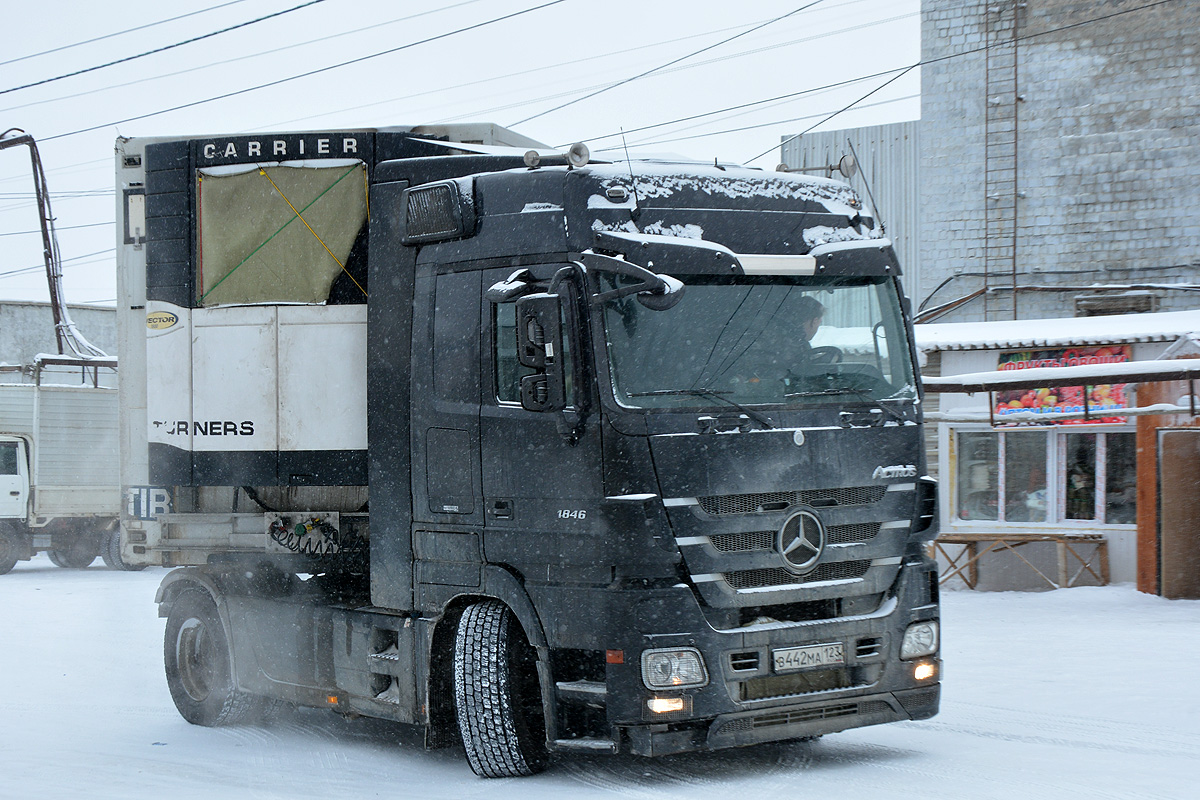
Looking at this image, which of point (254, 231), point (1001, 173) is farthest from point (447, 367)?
point (1001, 173)

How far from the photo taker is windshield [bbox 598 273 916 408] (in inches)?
259

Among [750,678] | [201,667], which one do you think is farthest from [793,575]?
[201,667]

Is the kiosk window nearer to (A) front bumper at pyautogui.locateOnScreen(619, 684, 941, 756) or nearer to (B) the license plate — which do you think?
(A) front bumper at pyautogui.locateOnScreen(619, 684, 941, 756)

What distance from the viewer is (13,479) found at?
23.6m

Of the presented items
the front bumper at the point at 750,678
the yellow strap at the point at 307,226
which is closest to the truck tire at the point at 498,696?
the front bumper at the point at 750,678

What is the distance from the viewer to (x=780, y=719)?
671 cm

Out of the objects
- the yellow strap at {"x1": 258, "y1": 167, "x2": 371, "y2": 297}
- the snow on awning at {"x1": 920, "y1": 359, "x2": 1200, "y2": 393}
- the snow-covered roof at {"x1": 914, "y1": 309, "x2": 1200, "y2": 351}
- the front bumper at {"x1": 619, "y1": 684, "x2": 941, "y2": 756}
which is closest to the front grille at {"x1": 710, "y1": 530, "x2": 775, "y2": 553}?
the front bumper at {"x1": 619, "y1": 684, "x2": 941, "y2": 756}

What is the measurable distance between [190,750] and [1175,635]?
8.64 meters

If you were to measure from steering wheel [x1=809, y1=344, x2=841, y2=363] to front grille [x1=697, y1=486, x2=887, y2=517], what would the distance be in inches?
26.7

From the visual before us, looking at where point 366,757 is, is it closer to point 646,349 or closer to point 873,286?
point 646,349

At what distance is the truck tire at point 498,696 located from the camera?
23.0ft

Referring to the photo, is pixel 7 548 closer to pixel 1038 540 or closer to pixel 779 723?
pixel 1038 540

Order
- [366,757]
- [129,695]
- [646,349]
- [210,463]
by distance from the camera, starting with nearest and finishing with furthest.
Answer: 1. [646,349]
2. [366,757]
3. [210,463]
4. [129,695]

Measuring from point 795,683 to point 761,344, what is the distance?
170cm
